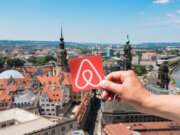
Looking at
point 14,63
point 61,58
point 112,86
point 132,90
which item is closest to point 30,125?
A: point 112,86

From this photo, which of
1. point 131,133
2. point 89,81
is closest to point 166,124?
point 131,133

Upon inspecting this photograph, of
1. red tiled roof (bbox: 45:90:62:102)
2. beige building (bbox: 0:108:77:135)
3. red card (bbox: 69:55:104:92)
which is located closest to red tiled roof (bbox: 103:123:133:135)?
beige building (bbox: 0:108:77:135)

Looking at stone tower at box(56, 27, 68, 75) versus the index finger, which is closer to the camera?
the index finger

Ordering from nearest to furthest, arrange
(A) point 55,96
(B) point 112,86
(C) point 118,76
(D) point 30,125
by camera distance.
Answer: (B) point 112,86 → (C) point 118,76 → (D) point 30,125 → (A) point 55,96

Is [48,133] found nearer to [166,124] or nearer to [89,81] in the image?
[166,124]

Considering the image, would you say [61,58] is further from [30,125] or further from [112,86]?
[112,86]

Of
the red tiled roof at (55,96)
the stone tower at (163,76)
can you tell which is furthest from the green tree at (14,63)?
the stone tower at (163,76)

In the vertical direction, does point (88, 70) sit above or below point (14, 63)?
above

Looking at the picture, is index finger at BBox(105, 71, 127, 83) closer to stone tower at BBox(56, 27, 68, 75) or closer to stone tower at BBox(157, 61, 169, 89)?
stone tower at BBox(157, 61, 169, 89)

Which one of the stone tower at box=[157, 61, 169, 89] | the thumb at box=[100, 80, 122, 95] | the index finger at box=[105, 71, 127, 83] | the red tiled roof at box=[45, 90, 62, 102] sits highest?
the index finger at box=[105, 71, 127, 83]
